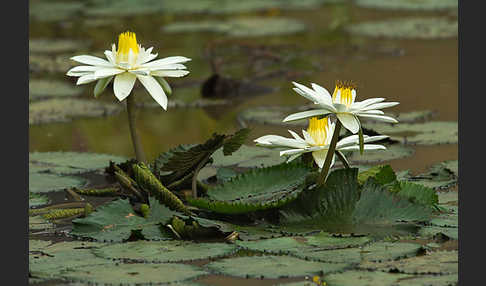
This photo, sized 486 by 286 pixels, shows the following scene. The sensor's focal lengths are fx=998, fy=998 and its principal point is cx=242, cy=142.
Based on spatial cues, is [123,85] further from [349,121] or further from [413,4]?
[413,4]

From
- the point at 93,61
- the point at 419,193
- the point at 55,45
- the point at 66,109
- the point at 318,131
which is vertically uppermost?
the point at 55,45

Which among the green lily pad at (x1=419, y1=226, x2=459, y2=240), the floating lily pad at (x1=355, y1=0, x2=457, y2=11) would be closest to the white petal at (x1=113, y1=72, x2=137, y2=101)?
the green lily pad at (x1=419, y1=226, x2=459, y2=240)

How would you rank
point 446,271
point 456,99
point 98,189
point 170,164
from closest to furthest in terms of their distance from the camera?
point 446,271 → point 170,164 → point 98,189 → point 456,99

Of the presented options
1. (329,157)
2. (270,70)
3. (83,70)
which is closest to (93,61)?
(83,70)

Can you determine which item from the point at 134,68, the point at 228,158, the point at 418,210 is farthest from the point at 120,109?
the point at 418,210

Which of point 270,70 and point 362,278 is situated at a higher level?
point 270,70

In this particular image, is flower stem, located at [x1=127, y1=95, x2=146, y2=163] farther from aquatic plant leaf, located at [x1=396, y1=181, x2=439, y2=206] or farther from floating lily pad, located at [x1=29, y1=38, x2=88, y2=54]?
floating lily pad, located at [x1=29, y1=38, x2=88, y2=54]

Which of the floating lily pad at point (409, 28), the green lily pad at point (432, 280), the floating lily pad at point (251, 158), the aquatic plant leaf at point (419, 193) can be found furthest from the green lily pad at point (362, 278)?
the floating lily pad at point (409, 28)

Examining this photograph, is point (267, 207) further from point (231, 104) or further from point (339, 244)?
point (231, 104)
